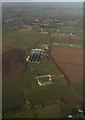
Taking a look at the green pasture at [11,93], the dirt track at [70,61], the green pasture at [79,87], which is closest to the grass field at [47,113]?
the green pasture at [11,93]

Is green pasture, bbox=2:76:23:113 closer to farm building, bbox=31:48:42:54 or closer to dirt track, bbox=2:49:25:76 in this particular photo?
dirt track, bbox=2:49:25:76

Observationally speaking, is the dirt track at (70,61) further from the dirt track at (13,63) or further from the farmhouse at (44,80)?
the dirt track at (13,63)

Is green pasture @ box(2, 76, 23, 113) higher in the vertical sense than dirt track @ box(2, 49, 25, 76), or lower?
lower

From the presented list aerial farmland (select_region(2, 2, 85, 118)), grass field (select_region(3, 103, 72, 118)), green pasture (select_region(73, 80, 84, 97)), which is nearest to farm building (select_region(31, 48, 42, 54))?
aerial farmland (select_region(2, 2, 85, 118))

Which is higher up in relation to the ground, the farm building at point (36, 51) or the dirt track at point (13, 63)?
the farm building at point (36, 51)

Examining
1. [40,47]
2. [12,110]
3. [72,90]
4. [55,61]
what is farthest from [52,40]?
[12,110]

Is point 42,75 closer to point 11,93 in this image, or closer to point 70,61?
point 11,93

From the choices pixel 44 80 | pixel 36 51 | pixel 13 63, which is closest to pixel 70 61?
pixel 36 51
